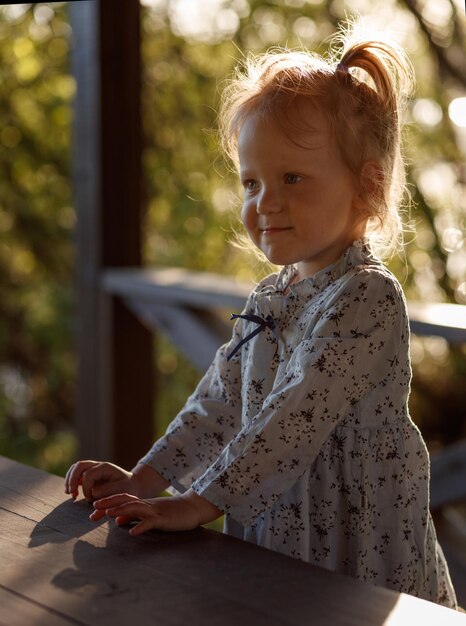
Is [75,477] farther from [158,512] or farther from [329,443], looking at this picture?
[329,443]

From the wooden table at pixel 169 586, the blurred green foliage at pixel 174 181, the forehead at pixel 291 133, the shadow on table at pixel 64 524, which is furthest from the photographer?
the blurred green foliage at pixel 174 181

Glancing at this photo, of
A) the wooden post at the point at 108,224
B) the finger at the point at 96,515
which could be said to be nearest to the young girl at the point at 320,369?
the finger at the point at 96,515

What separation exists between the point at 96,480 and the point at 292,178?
1.72ft

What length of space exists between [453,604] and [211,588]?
2.24 ft

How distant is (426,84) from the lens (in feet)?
14.9

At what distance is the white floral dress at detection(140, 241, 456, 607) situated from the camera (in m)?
1.33

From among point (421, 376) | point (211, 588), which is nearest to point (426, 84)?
point (421, 376)

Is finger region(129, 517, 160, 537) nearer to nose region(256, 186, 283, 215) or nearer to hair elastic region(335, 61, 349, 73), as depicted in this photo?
nose region(256, 186, 283, 215)

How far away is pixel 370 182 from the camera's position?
153 centimetres

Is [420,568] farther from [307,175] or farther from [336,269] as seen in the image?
[307,175]

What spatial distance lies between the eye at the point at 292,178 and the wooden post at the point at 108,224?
1.99 m

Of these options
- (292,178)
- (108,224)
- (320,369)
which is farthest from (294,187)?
(108,224)

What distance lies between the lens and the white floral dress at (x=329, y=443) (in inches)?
52.5

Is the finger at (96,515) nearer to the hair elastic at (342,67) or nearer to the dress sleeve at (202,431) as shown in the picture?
the dress sleeve at (202,431)
